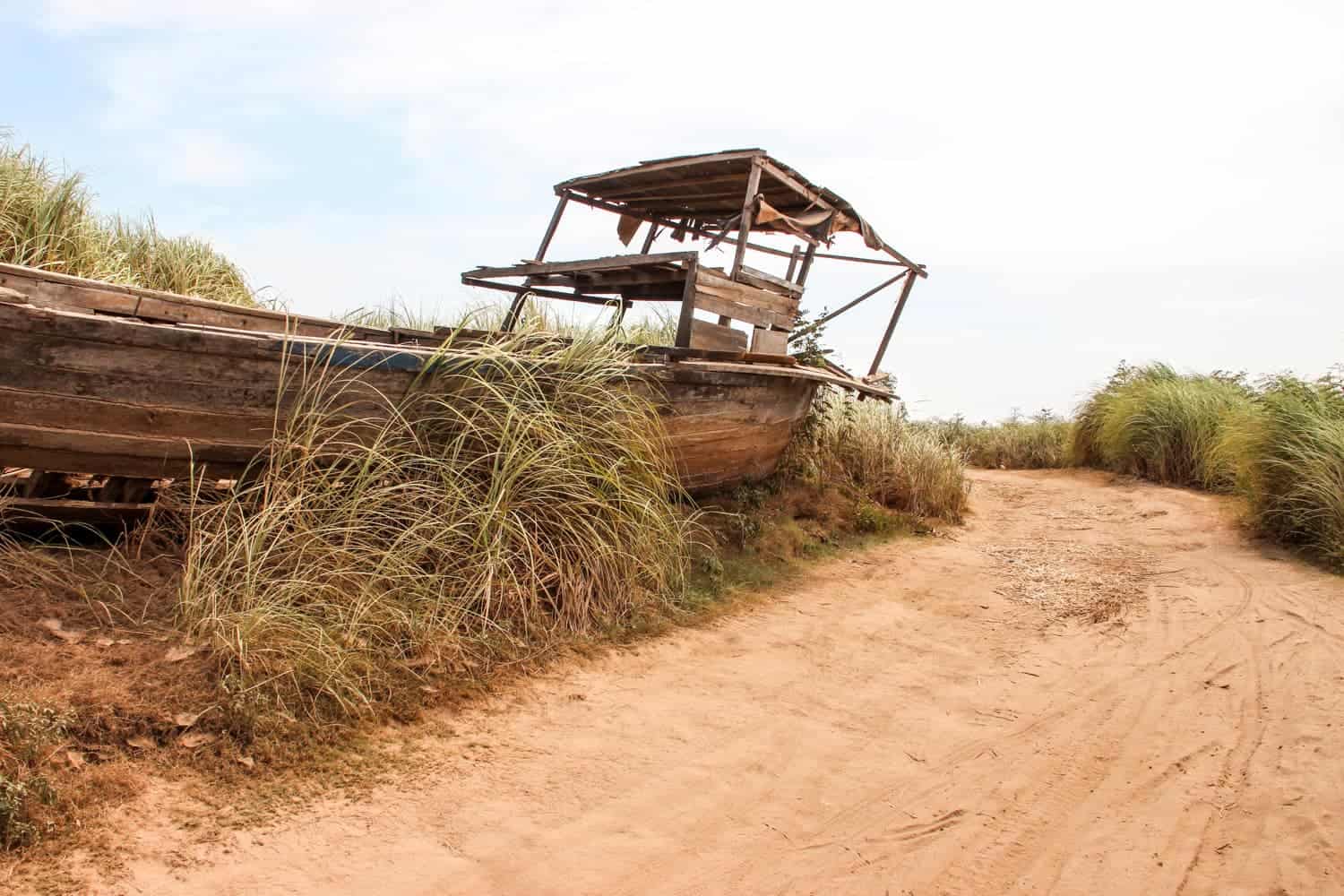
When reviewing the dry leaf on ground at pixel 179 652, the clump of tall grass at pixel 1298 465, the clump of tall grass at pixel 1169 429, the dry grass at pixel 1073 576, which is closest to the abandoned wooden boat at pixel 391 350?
the dry leaf on ground at pixel 179 652

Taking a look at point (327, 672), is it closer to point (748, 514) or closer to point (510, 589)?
point (510, 589)

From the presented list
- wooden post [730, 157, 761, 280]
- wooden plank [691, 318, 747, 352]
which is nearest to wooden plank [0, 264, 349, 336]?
wooden plank [691, 318, 747, 352]

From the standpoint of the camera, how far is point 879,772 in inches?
124

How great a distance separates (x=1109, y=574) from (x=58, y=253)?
27.9ft

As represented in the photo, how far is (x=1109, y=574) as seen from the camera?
634 cm

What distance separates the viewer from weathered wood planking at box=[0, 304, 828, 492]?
3.37m

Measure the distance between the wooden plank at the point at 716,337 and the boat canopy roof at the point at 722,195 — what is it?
0.89 meters

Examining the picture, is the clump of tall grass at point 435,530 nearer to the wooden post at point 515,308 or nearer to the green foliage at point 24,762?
the green foliage at point 24,762

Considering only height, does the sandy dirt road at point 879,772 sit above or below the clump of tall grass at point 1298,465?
below

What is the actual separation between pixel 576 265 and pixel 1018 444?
10409mm

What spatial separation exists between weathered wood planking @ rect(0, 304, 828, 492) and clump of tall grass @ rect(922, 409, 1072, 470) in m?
11.4

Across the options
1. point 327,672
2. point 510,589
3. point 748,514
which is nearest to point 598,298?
point 748,514

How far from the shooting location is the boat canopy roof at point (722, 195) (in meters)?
6.52

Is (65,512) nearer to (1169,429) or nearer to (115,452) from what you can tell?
(115,452)
